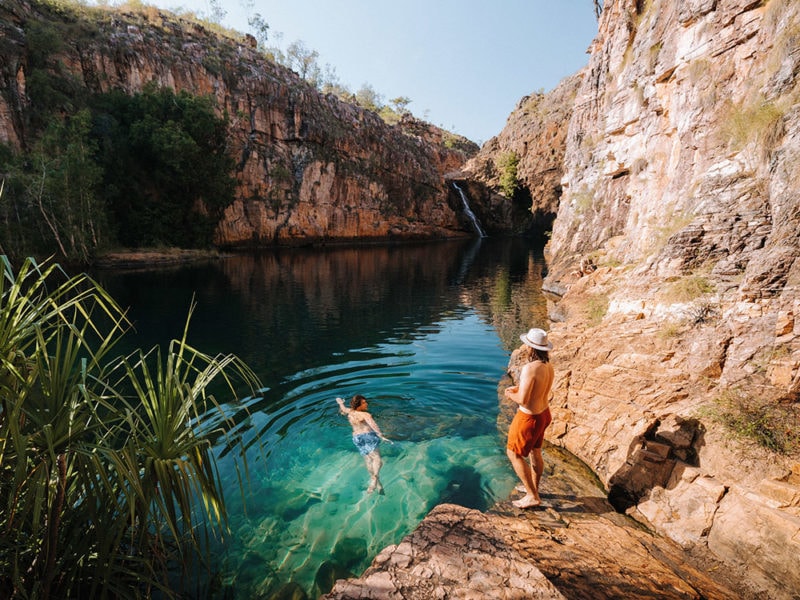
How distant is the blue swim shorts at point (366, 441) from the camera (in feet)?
18.8

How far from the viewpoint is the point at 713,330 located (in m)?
5.31

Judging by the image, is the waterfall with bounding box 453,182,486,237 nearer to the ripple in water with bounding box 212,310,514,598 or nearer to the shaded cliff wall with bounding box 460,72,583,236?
the shaded cliff wall with bounding box 460,72,583,236

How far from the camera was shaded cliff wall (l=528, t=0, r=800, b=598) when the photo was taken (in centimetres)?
360

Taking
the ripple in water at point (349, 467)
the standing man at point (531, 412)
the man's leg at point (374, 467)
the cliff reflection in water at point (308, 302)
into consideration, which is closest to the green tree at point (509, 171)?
the cliff reflection in water at point (308, 302)

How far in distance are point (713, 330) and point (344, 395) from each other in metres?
6.32

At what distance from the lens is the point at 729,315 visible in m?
5.21

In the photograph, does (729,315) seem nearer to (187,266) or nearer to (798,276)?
(798,276)

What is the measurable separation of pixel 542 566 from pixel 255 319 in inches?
494

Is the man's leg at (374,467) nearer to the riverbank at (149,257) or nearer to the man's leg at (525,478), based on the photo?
the man's leg at (525,478)

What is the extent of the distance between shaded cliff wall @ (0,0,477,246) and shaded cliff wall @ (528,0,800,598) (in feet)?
114

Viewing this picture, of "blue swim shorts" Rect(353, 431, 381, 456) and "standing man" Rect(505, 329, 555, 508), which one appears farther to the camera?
"blue swim shorts" Rect(353, 431, 381, 456)

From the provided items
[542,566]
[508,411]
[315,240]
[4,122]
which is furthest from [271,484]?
[315,240]

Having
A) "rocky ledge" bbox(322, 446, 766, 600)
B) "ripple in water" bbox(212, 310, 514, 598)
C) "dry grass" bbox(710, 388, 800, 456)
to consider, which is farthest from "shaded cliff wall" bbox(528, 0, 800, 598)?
"ripple in water" bbox(212, 310, 514, 598)

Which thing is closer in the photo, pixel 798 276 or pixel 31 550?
pixel 31 550
